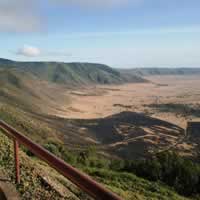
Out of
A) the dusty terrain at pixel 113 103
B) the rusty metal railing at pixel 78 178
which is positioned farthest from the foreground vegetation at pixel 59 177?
the dusty terrain at pixel 113 103

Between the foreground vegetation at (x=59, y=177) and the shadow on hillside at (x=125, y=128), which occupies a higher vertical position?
the foreground vegetation at (x=59, y=177)

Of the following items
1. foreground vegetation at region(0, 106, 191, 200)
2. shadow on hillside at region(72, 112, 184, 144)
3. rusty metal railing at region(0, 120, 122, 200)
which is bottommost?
shadow on hillside at region(72, 112, 184, 144)

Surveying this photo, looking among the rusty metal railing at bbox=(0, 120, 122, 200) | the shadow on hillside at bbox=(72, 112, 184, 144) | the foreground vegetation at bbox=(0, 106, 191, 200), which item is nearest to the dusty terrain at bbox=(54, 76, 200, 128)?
the shadow on hillside at bbox=(72, 112, 184, 144)

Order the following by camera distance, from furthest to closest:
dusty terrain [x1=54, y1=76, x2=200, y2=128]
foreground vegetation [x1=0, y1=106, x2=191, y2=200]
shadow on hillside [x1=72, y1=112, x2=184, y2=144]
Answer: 1. dusty terrain [x1=54, y1=76, x2=200, y2=128]
2. shadow on hillside [x1=72, y1=112, x2=184, y2=144]
3. foreground vegetation [x1=0, y1=106, x2=191, y2=200]

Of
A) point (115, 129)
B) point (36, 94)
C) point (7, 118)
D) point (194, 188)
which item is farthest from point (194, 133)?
point (36, 94)

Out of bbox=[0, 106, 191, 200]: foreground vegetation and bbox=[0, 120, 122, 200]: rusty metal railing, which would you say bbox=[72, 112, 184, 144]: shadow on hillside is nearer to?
bbox=[0, 106, 191, 200]: foreground vegetation

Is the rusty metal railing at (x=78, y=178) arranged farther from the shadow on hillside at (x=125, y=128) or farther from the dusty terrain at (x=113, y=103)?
the dusty terrain at (x=113, y=103)

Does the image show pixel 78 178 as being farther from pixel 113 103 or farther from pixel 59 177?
pixel 113 103

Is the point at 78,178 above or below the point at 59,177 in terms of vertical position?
above

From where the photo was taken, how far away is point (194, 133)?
176 feet

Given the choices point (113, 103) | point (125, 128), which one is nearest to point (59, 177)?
point (125, 128)

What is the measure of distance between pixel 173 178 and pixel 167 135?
29.4 metres

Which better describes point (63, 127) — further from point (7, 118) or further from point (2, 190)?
point (2, 190)

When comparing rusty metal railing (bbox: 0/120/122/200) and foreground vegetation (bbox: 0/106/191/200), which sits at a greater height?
rusty metal railing (bbox: 0/120/122/200)
